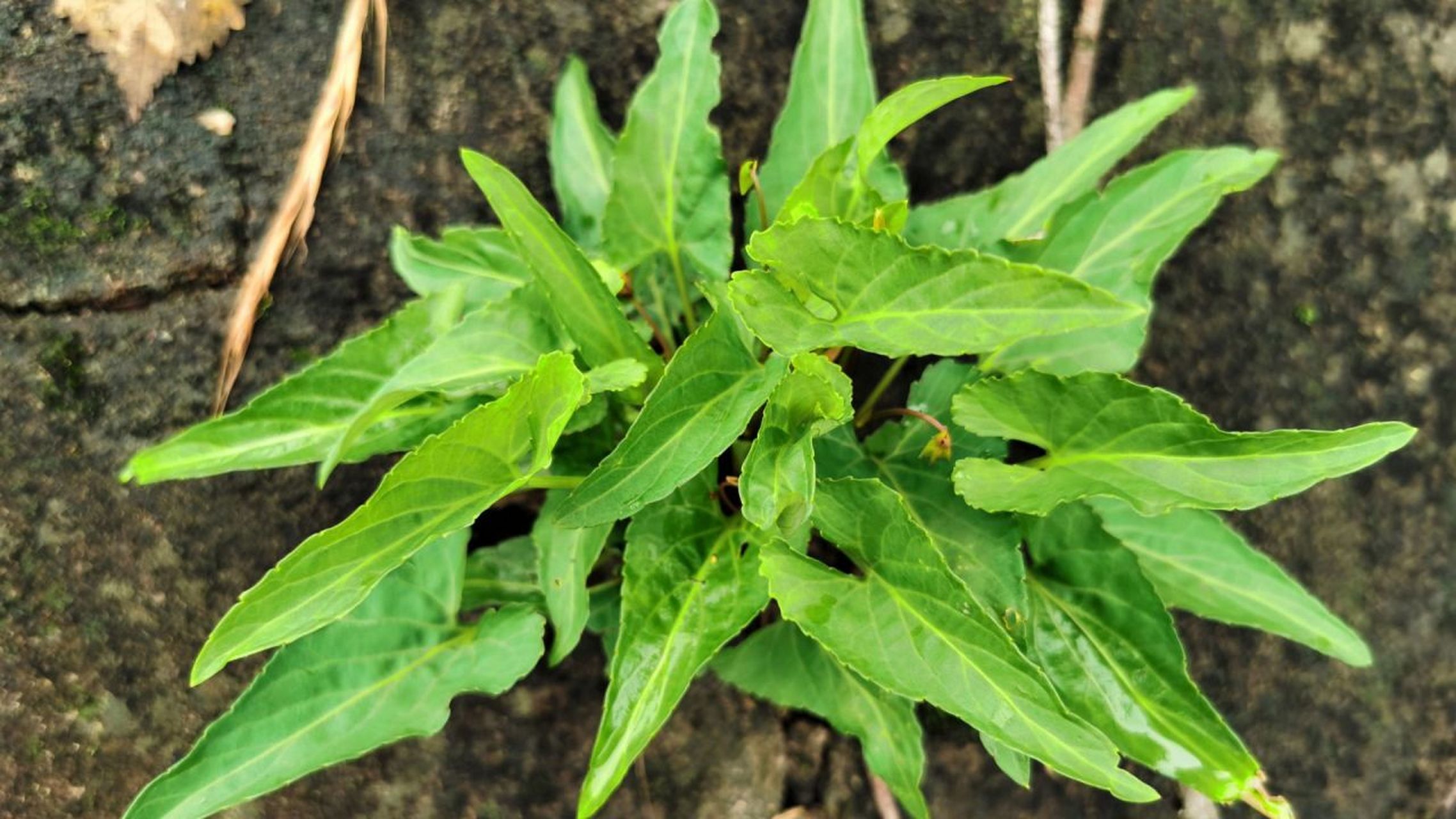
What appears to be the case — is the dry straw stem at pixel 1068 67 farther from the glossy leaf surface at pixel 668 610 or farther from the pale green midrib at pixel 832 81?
the glossy leaf surface at pixel 668 610

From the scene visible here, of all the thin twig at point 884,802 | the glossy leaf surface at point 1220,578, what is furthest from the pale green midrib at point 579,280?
the thin twig at point 884,802

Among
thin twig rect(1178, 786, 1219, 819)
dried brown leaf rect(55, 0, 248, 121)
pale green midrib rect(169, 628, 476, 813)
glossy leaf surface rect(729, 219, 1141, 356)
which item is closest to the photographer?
glossy leaf surface rect(729, 219, 1141, 356)

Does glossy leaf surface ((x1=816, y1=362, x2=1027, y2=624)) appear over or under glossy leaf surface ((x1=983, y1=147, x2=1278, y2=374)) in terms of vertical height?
under

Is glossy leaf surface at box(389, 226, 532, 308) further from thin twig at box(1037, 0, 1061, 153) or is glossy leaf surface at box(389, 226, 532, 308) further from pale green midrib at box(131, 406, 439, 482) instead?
thin twig at box(1037, 0, 1061, 153)

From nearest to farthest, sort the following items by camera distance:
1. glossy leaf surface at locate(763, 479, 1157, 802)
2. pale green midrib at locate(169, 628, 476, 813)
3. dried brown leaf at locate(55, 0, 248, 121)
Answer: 1. glossy leaf surface at locate(763, 479, 1157, 802)
2. pale green midrib at locate(169, 628, 476, 813)
3. dried brown leaf at locate(55, 0, 248, 121)

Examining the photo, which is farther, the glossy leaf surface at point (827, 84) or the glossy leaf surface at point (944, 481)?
the glossy leaf surface at point (827, 84)

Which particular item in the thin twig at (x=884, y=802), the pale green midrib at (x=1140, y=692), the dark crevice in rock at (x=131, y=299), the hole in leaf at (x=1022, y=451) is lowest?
the thin twig at (x=884, y=802)

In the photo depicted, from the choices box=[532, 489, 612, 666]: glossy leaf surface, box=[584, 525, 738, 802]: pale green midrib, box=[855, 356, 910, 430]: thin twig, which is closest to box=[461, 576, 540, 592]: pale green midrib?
box=[532, 489, 612, 666]: glossy leaf surface
